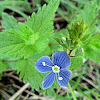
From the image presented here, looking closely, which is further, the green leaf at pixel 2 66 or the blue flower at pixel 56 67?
the green leaf at pixel 2 66

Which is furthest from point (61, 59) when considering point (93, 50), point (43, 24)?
point (93, 50)

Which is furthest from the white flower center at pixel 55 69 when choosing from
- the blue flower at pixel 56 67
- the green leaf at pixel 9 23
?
the green leaf at pixel 9 23

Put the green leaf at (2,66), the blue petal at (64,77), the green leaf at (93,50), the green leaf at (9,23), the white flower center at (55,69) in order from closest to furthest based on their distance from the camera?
1. the blue petal at (64,77)
2. the white flower center at (55,69)
3. the green leaf at (93,50)
4. the green leaf at (9,23)
5. the green leaf at (2,66)

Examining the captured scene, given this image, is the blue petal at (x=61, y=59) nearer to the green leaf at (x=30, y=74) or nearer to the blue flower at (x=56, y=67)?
the blue flower at (x=56, y=67)

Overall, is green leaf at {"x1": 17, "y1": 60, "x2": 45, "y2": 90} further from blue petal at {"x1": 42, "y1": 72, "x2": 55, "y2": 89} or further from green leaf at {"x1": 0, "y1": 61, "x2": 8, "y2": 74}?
green leaf at {"x1": 0, "y1": 61, "x2": 8, "y2": 74}

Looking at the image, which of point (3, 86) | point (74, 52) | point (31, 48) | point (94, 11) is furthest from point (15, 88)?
point (94, 11)

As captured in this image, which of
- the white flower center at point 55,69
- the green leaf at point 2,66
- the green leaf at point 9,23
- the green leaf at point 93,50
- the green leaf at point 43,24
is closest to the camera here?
the white flower center at point 55,69
